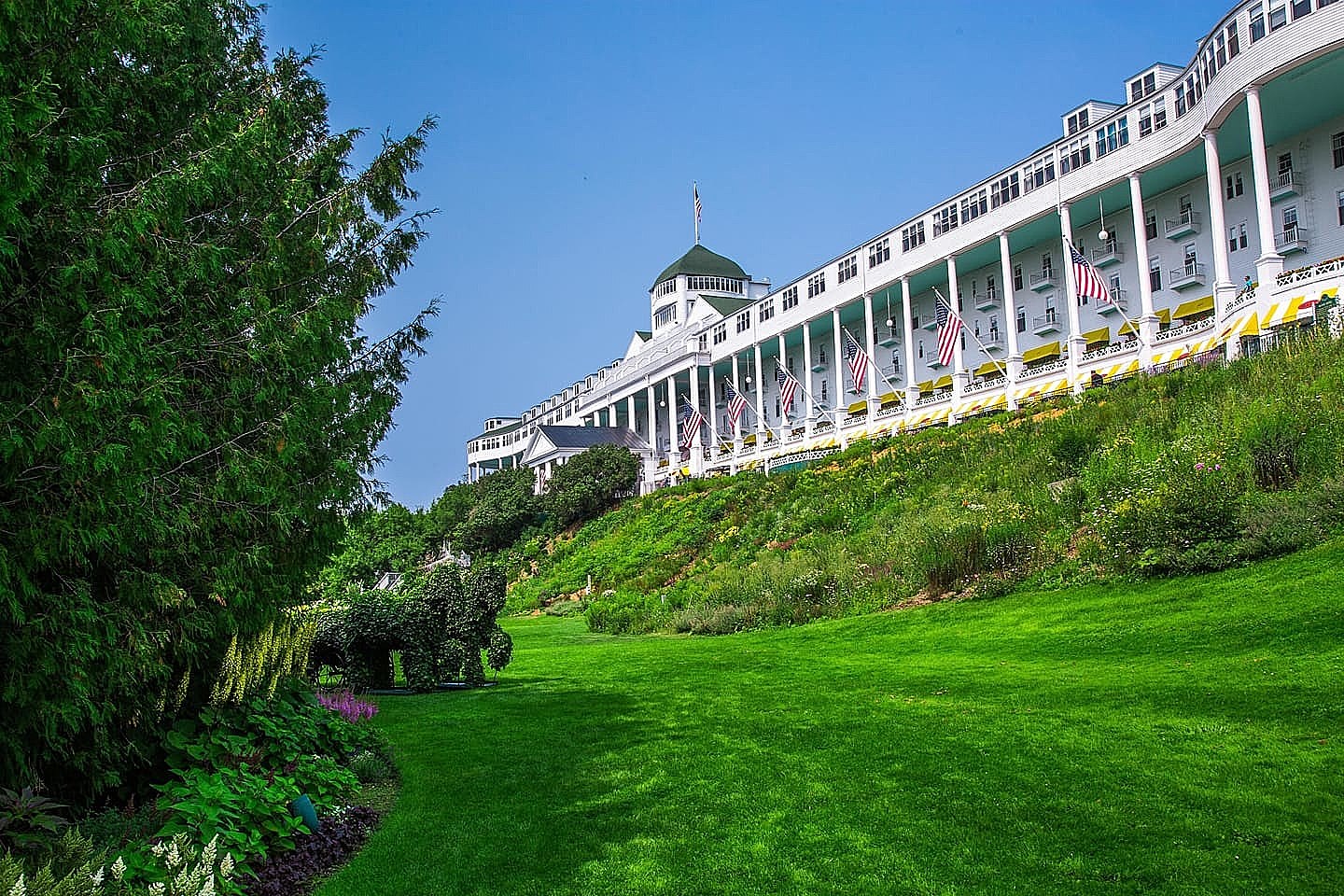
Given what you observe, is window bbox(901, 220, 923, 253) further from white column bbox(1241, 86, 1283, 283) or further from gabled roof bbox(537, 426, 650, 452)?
gabled roof bbox(537, 426, 650, 452)

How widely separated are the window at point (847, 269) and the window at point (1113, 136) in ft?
52.6

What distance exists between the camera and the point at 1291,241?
35.0 metres

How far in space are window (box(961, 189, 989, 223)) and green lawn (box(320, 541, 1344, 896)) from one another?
35017mm

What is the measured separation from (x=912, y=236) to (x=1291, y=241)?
56.8 ft

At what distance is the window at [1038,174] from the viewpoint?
133ft

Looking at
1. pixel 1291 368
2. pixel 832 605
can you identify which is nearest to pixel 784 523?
pixel 832 605

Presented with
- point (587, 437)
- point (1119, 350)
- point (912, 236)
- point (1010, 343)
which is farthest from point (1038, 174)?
point (587, 437)

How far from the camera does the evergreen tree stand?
17.9 ft

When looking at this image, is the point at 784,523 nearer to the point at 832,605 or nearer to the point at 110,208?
the point at 832,605

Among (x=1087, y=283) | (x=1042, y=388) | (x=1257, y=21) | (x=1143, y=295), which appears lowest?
(x=1042, y=388)

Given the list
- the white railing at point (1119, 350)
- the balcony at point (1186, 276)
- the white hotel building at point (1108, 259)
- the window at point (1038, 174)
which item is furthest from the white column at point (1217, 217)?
the window at point (1038, 174)

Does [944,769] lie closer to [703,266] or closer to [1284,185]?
[1284,185]

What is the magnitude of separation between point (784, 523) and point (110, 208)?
81.7ft

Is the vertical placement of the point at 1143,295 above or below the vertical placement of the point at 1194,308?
below
